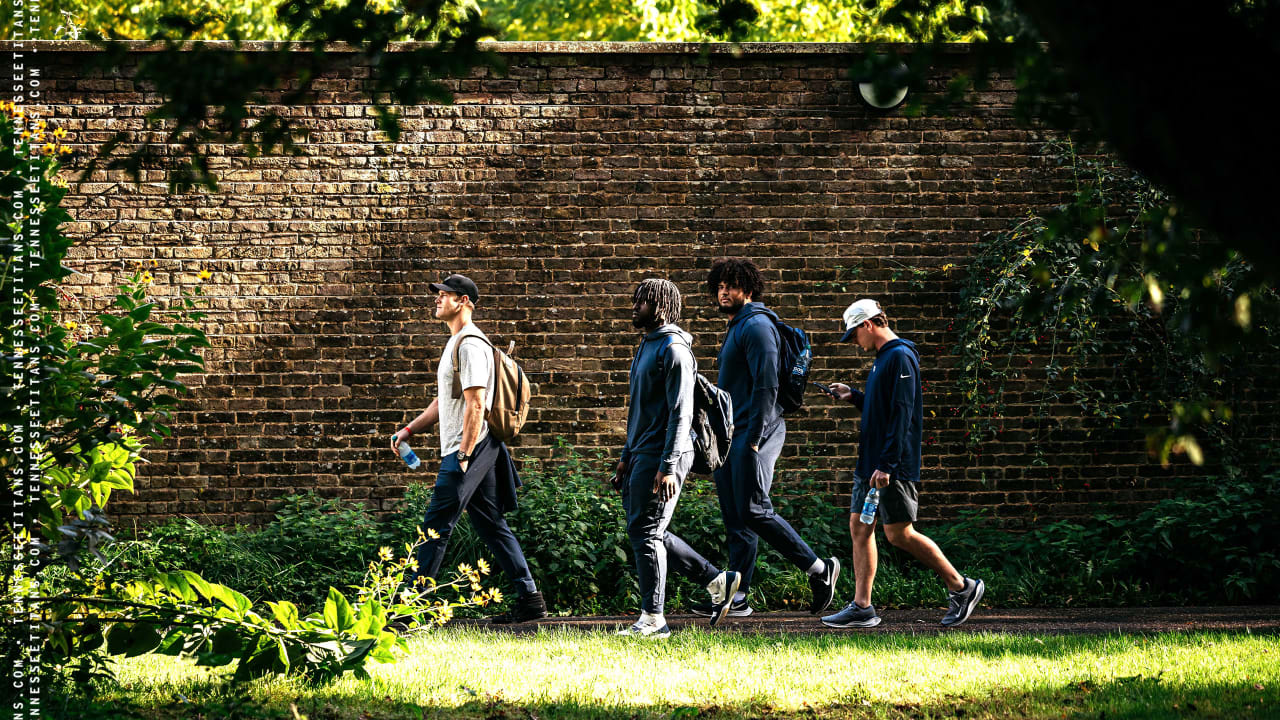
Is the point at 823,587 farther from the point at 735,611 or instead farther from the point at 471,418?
the point at 471,418

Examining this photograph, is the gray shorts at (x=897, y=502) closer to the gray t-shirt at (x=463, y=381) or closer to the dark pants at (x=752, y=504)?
the dark pants at (x=752, y=504)

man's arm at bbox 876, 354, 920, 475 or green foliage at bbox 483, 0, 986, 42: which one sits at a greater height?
green foliage at bbox 483, 0, 986, 42

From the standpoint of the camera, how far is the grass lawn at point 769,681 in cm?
393

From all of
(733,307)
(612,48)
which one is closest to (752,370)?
(733,307)

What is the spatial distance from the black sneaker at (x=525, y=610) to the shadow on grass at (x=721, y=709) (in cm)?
185

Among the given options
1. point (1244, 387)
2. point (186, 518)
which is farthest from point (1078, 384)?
point (186, 518)

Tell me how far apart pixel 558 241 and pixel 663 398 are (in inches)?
102

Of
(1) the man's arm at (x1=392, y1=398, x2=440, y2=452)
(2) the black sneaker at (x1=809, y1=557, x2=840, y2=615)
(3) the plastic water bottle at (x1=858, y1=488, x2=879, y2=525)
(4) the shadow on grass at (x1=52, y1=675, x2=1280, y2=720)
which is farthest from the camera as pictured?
(1) the man's arm at (x1=392, y1=398, x2=440, y2=452)

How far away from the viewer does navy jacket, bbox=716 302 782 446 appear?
5938 millimetres

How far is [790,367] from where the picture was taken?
6.21 m

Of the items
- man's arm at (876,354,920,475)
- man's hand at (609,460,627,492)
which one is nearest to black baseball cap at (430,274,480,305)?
man's hand at (609,460,627,492)

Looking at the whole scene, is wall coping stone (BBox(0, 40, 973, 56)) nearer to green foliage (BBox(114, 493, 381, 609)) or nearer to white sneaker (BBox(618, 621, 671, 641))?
green foliage (BBox(114, 493, 381, 609))

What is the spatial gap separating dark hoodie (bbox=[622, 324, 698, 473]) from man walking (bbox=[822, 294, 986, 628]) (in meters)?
1.05

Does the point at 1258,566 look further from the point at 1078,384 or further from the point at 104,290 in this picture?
the point at 104,290
